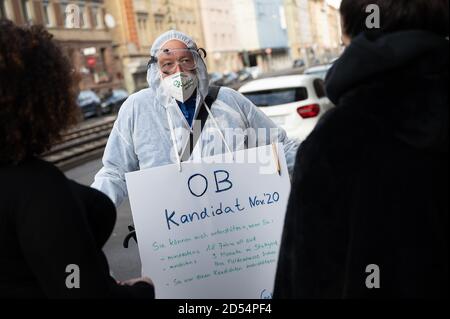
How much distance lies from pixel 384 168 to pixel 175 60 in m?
1.47

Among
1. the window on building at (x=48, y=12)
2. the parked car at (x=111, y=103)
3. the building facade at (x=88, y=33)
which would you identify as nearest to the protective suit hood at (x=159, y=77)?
the parked car at (x=111, y=103)

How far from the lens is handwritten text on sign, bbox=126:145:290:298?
7.51 ft

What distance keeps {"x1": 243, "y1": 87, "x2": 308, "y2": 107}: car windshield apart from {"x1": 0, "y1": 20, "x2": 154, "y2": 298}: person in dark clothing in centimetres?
793

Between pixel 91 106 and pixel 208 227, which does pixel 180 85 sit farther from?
pixel 91 106

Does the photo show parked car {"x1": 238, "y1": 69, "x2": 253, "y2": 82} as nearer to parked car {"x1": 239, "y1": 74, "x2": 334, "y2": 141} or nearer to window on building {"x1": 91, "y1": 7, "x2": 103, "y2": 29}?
window on building {"x1": 91, "y1": 7, "x2": 103, "y2": 29}

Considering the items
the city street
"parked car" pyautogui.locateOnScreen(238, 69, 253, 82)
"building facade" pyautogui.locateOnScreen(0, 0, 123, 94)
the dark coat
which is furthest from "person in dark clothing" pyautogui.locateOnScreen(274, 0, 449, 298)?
"parked car" pyautogui.locateOnScreen(238, 69, 253, 82)

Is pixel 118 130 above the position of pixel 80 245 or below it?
above

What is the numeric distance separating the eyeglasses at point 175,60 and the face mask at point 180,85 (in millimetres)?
42

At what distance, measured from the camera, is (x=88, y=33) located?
147 feet

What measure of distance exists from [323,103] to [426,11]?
27.0 ft

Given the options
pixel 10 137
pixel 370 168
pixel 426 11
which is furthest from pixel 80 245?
pixel 426 11

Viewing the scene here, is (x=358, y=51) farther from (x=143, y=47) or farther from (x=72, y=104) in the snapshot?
(x=143, y=47)

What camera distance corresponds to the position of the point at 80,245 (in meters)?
1.51

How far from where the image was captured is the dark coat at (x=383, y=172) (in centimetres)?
145
